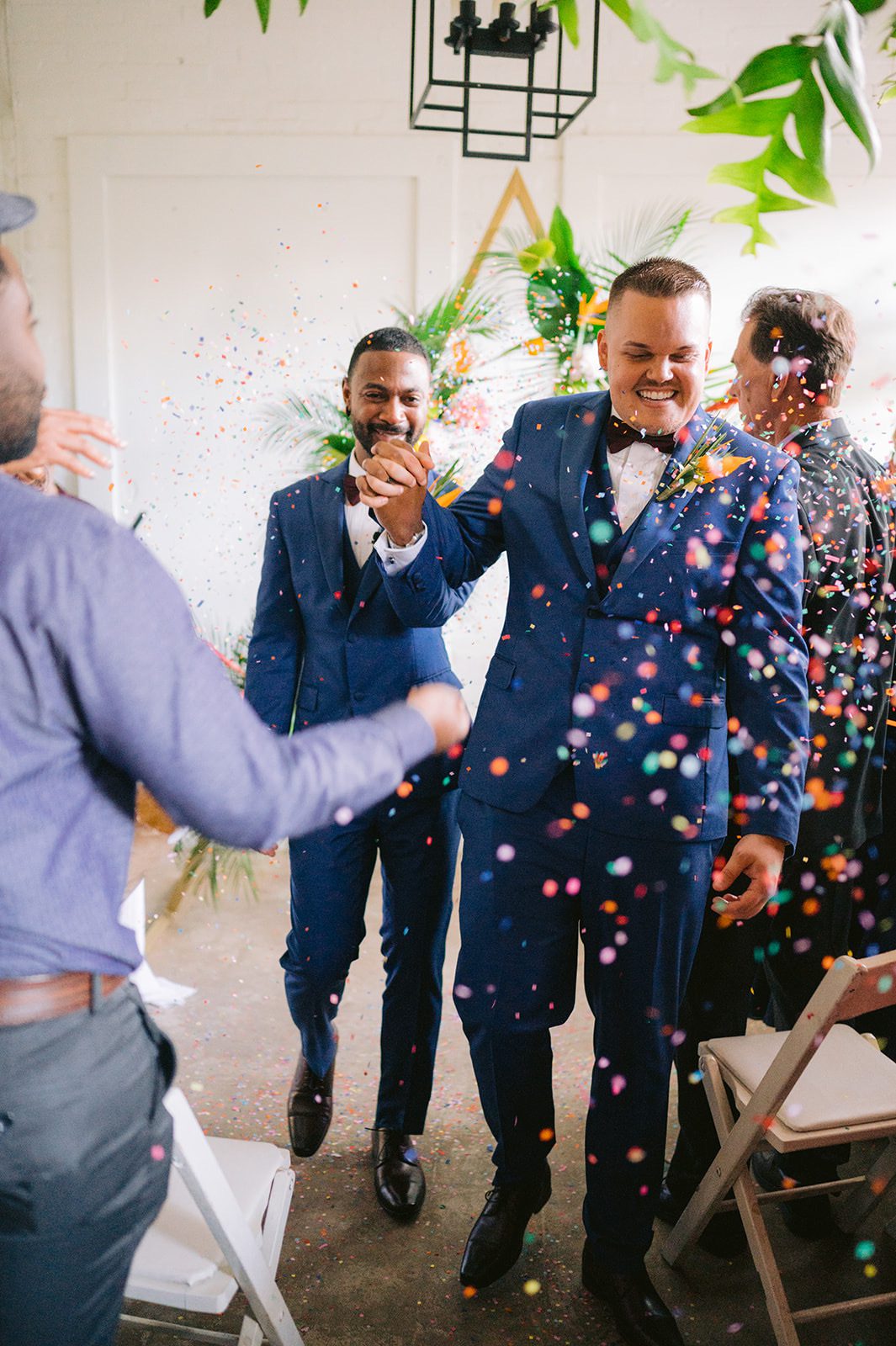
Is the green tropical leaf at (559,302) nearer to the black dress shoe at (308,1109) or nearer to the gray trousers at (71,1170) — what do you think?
the black dress shoe at (308,1109)

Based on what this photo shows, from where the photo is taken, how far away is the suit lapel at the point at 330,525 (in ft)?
7.04

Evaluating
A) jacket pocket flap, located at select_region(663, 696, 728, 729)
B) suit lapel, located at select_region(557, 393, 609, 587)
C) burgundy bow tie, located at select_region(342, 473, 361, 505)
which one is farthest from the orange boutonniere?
burgundy bow tie, located at select_region(342, 473, 361, 505)

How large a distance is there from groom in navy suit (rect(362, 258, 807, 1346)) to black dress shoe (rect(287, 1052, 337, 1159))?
0.53 meters

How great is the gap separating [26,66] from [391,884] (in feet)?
13.6

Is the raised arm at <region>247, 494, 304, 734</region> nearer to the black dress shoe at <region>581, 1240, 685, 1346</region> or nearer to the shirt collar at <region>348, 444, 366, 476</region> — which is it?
the shirt collar at <region>348, 444, 366, 476</region>

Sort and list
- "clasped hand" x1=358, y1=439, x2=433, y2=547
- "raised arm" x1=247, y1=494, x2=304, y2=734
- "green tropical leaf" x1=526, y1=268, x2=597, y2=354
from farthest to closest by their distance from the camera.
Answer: "green tropical leaf" x1=526, y1=268, x2=597, y2=354, "raised arm" x1=247, y1=494, x2=304, y2=734, "clasped hand" x1=358, y1=439, x2=433, y2=547

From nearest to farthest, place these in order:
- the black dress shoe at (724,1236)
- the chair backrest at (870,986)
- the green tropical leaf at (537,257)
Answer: the chair backrest at (870,986)
the black dress shoe at (724,1236)
the green tropical leaf at (537,257)

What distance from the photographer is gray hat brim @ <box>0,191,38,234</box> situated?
0.95 meters

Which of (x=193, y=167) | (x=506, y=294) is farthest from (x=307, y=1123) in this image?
(x=193, y=167)

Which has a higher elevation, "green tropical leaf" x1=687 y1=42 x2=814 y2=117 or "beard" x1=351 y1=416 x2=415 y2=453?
"green tropical leaf" x1=687 y1=42 x2=814 y2=117

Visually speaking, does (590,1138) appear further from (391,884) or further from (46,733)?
(46,733)

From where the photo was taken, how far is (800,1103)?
1.70 meters

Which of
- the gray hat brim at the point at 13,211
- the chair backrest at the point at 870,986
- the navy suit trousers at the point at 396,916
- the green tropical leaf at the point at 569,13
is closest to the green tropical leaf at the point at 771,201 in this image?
the green tropical leaf at the point at 569,13

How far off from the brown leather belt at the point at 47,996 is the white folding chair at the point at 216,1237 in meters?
0.41
